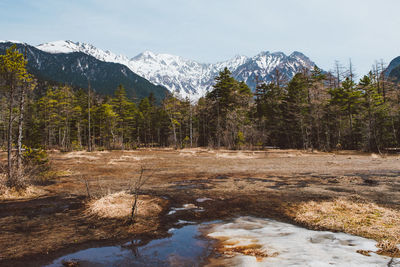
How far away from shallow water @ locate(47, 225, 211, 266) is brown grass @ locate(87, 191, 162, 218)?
2.13 metres

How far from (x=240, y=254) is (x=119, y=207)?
4.67 metres

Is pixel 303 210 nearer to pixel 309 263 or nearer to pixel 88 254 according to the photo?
pixel 309 263

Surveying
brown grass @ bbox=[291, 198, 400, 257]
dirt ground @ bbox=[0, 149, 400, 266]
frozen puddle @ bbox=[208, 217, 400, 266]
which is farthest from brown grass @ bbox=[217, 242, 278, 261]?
brown grass @ bbox=[291, 198, 400, 257]

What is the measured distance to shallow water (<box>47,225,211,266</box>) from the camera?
4516 mm

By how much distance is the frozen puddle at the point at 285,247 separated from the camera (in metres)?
4.25

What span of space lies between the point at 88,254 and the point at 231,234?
3322 millimetres

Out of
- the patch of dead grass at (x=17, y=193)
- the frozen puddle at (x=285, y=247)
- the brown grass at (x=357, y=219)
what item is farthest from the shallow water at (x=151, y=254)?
the patch of dead grass at (x=17, y=193)

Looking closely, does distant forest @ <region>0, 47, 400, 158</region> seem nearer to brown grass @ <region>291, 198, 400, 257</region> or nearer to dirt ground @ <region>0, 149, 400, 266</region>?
dirt ground @ <region>0, 149, 400, 266</region>

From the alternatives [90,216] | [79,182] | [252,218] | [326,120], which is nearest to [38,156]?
[79,182]

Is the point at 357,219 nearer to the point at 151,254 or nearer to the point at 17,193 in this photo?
the point at 151,254

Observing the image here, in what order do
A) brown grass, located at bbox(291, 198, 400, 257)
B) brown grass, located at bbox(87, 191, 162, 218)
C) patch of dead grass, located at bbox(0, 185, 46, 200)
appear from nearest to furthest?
brown grass, located at bbox(291, 198, 400, 257)
brown grass, located at bbox(87, 191, 162, 218)
patch of dead grass, located at bbox(0, 185, 46, 200)

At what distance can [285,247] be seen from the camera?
16.3 ft

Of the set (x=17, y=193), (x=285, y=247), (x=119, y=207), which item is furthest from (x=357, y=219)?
(x=17, y=193)

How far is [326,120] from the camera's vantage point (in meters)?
42.0
